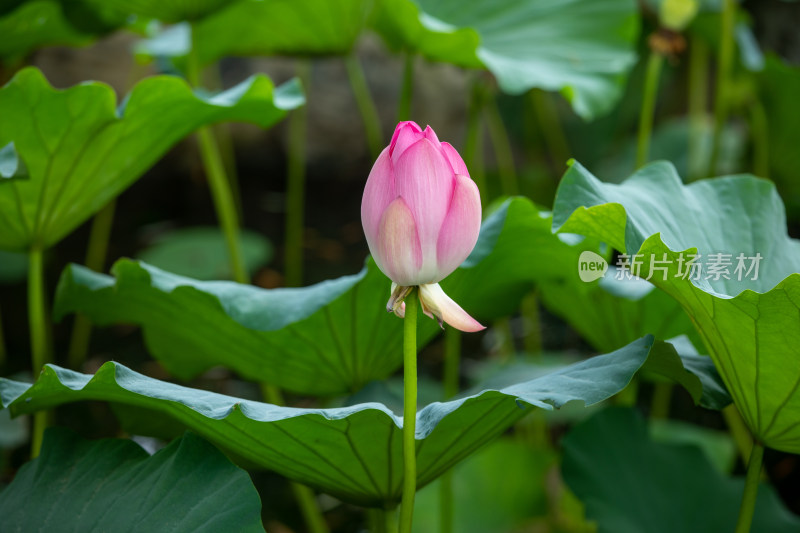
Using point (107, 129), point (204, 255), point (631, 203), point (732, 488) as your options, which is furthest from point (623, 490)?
point (204, 255)

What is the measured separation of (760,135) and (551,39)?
653 mm

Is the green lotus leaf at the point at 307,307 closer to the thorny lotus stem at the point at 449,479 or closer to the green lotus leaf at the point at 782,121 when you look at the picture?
the thorny lotus stem at the point at 449,479

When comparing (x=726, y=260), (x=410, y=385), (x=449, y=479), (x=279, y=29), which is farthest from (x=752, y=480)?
(x=279, y=29)

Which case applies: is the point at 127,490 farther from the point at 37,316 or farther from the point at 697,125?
the point at 697,125

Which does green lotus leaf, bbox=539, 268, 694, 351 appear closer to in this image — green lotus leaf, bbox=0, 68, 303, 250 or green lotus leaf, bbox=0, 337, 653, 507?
green lotus leaf, bbox=0, 337, 653, 507

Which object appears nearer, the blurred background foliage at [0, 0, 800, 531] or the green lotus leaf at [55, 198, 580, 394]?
the green lotus leaf at [55, 198, 580, 394]

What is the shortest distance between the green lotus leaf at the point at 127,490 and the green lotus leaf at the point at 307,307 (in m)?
0.18

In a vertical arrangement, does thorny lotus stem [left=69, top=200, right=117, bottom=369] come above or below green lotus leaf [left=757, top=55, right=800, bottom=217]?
below

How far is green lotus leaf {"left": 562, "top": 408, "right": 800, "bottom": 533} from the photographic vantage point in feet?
3.16

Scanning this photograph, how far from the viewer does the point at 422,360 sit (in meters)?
2.02

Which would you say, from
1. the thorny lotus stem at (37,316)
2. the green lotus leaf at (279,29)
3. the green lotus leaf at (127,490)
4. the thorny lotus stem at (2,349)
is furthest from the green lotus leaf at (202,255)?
the green lotus leaf at (127,490)

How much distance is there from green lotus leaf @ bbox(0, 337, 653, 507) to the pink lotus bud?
110mm

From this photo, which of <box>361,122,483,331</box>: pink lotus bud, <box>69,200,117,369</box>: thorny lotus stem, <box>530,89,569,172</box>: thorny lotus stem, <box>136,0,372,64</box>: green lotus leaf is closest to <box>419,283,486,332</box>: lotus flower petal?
<box>361,122,483,331</box>: pink lotus bud

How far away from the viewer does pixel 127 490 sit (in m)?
0.70
